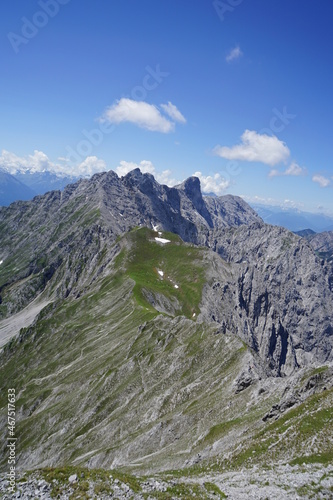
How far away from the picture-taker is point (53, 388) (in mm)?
113312

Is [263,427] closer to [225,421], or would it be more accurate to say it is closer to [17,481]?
[225,421]

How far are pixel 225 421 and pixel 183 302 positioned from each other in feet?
436

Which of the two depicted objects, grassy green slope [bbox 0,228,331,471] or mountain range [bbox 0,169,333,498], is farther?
grassy green slope [bbox 0,228,331,471]

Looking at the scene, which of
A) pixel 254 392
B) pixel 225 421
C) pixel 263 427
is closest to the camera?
pixel 263 427

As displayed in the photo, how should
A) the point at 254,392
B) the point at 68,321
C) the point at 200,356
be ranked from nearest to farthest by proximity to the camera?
the point at 254,392 < the point at 200,356 < the point at 68,321

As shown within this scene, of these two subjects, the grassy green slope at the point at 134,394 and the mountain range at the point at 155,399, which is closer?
the mountain range at the point at 155,399

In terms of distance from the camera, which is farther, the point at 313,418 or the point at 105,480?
the point at 313,418

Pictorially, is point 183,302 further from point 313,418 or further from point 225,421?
point 313,418

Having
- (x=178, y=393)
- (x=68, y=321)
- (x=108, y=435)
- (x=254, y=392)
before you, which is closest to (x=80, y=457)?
(x=108, y=435)

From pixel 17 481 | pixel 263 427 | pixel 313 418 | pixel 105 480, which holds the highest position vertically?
pixel 17 481

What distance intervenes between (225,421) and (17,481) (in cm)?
3480

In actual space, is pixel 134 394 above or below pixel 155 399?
below

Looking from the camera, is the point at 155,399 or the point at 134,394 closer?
the point at 155,399

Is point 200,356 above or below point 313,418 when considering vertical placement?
below
